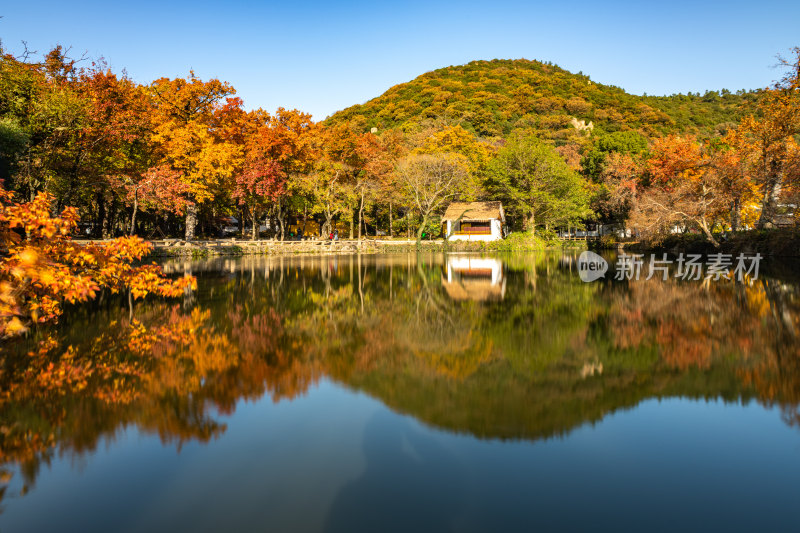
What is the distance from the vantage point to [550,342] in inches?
290

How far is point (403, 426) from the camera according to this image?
14.3 ft

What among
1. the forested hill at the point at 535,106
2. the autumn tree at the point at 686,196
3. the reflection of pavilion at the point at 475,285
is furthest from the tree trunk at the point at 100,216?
the forested hill at the point at 535,106

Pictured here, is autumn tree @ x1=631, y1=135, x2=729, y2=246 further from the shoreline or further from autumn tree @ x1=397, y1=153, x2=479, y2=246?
autumn tree @ x1=397, y1=153, x2=479, y2=246

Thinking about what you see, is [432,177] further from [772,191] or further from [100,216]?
[100,216]

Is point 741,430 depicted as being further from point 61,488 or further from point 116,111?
point 116,111

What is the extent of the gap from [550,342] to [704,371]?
2.15 meters

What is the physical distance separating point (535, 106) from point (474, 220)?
6700 cm

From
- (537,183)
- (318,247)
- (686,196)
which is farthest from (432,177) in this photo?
(686,196)

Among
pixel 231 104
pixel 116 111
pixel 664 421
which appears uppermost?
pixel 231 104

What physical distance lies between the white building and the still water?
39.4m

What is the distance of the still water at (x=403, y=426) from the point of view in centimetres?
298

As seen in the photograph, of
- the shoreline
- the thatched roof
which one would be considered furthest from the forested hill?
the shoreline

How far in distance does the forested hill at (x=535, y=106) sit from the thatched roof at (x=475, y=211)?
110ft

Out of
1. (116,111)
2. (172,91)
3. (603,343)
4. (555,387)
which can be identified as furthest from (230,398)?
(172,91)
